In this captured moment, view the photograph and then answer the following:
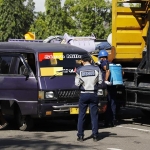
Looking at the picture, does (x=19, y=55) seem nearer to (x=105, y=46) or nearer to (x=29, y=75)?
(x=29, y=75)

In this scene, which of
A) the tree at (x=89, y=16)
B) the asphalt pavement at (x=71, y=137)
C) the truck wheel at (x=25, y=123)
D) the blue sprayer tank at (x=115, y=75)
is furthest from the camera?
the tree at (x=89, y=16)

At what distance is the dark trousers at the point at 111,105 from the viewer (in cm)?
1208

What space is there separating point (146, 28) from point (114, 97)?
184cm

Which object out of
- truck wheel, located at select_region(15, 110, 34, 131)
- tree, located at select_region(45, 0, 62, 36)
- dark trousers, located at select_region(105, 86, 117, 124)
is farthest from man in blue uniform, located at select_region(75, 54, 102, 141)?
tree, located at select_region(45, 0, 62, 36)

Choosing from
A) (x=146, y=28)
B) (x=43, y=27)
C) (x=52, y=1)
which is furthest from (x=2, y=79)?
(x=43, y=27)

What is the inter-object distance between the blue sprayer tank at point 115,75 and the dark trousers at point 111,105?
0.79ft

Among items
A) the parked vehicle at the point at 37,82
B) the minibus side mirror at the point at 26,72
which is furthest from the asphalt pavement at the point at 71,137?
the minibus side mirror at the point at 26,72

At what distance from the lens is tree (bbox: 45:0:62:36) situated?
50444 mm

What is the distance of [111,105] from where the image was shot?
1216cm

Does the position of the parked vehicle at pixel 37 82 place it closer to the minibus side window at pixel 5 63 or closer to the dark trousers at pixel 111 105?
the minibus side window at pixel 5 63

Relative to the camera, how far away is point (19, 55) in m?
11.7

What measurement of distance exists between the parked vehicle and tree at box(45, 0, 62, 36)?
3838cm

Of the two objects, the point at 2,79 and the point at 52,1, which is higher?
the point at 52,1

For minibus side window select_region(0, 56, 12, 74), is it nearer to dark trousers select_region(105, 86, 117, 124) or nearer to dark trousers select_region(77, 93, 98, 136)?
dark trousers select_region(105, 86, 117, 124)
